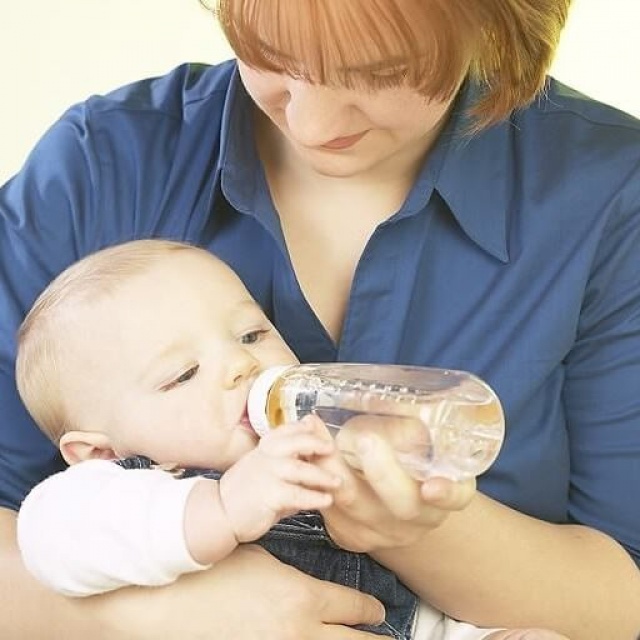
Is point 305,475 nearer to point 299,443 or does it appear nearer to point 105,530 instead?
point 299,443

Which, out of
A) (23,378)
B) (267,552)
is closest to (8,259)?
(23,378)

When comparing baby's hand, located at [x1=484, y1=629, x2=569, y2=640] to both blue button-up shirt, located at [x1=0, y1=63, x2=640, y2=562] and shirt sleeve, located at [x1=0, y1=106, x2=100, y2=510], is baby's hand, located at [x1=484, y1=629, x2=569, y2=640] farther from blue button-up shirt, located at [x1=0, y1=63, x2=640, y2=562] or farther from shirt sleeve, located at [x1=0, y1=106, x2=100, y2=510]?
shirt sleeve, located at [x1=0, y1=106, x2=100, y2=510]

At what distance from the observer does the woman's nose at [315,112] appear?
1.22 m

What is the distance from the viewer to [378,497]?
1.08 m

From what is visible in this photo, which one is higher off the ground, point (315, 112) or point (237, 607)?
point (315, 112)

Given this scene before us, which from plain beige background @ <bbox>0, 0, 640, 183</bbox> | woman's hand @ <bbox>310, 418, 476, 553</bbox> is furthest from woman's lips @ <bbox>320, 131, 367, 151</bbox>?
plain beige background @ <bbox>0, 0, 640, 183</bbox>

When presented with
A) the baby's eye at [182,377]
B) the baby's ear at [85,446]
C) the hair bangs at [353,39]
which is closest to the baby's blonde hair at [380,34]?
the hair bangs at [353,39]

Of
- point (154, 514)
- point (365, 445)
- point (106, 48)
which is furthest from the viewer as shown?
point (106, 48)

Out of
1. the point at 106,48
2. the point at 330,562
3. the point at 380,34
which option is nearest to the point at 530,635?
the point at 330,562

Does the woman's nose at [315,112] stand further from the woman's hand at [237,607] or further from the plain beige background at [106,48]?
the plain beige background at [106,48]

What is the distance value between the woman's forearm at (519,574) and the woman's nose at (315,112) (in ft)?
1.30

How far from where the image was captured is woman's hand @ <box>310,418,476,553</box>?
102 cm

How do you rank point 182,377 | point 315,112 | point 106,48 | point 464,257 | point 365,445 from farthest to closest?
point 106,48 → point 464,257 → point 182,377 → point 315,112 → point 365,445

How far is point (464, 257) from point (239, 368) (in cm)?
33
